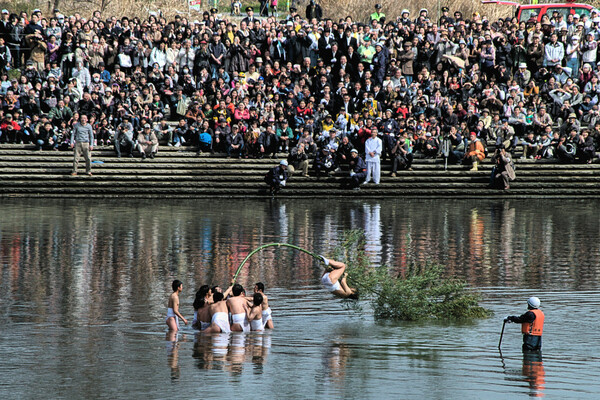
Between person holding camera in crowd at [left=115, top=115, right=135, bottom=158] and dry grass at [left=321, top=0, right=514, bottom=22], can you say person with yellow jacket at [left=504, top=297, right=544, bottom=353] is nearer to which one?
person holding camera in crowd at [left=115, top=115, right=135, bottom=158]

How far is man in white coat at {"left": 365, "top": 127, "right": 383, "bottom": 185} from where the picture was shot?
29.8 meters

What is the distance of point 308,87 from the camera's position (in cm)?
3247

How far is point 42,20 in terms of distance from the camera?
33375 mm

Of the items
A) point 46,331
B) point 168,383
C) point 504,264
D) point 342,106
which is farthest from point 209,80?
point 168,383

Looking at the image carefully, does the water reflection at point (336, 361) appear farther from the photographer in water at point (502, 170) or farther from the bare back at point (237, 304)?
the photographer in water at point (502, 170)

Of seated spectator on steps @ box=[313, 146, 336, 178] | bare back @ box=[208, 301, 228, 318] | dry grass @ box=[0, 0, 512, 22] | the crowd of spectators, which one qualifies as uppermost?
dry grass @ box=[0, 0, 512, 22]

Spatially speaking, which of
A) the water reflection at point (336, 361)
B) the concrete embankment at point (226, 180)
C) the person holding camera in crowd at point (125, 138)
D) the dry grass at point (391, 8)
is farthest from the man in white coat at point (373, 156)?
the dry grass at point (391, 8)

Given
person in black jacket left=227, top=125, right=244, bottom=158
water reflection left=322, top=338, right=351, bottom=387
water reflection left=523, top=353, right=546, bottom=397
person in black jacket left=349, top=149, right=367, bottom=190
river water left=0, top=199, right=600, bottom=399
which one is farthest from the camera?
person in black jacket left=227, top=125, right=244, bottom=158

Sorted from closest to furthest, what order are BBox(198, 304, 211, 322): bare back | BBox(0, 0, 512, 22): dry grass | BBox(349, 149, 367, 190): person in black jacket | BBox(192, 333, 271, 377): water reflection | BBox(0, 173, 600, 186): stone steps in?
1. BBox(192, 333, 271, 377): water reflection
2. BBox(198, 304, 211, 322): bare back
3. BBox(349, 149, 367, 190): person in black jacket
4. BBox(0, 173, 600, 186): stone steps
5. BBox(0, 0, 512, 22): dry grass

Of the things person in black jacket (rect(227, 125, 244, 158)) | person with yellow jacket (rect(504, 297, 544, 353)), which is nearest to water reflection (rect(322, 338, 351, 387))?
person with yellow jacket (rect(504, 297, 544, 353))

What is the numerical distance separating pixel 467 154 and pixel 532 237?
8475 millimetres

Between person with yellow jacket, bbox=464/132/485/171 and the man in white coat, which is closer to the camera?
the man in white coat

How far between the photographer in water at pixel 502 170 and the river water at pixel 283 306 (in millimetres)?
2735

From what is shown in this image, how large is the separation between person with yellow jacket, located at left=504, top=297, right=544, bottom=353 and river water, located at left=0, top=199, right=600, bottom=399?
0.27 m
